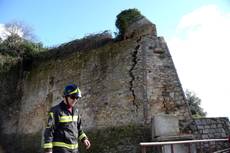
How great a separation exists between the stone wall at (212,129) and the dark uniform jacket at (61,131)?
5315 millimetres

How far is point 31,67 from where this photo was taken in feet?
46.8

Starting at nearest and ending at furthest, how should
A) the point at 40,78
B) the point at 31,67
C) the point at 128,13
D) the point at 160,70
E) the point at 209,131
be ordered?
the point at 209,131 < the point at 160,70 < the point at 128,13 < the point at 40,78 < the point at 31,67

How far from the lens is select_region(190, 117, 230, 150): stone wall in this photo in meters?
8.31

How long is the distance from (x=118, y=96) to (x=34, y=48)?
6.95m

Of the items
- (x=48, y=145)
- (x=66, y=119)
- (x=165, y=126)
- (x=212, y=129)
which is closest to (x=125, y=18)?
(x=165, y=126)

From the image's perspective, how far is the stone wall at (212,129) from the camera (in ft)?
27.3

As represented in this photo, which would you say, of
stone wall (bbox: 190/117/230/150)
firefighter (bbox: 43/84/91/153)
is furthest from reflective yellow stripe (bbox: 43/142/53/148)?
stone wall (bbox: 190/117/230/150)

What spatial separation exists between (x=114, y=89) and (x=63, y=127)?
6.21 m

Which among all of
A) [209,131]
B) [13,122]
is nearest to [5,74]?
[13,122]

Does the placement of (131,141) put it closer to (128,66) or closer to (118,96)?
(118,96)

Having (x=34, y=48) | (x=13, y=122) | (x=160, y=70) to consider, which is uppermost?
(x=34, y=48)

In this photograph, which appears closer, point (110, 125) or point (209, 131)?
point (209, 131)

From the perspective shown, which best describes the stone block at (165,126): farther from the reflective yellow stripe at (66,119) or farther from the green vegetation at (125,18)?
the reflective yellow stripe at (66,119)

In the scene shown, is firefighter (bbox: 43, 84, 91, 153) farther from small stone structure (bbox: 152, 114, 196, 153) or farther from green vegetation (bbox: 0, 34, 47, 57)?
green vegetation (bbox: 0, 34, 47, 57)
